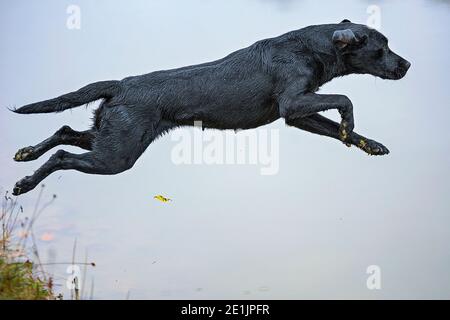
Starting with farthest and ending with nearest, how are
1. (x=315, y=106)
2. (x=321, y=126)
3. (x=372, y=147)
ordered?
(x=321, y=126), (x=372, y=147), (x=315, y=106)

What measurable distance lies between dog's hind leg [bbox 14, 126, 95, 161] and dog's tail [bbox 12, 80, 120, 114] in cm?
27

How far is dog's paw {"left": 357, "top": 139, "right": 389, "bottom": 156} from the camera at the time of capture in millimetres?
6426

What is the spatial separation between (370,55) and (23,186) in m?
3.17

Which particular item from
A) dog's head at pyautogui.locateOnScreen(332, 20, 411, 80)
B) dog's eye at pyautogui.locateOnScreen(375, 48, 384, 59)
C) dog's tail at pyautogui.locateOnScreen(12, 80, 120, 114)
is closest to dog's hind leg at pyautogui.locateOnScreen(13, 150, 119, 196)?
dog's tail at pyautogui.locateOnScreen(12, 80, 120, 114)

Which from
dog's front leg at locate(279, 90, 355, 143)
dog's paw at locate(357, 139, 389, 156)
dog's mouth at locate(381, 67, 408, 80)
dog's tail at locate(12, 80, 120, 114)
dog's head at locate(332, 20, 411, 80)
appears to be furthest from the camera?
dog's mouth at locate(381, 67, 408, 80)

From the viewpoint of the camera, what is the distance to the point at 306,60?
21.5ft

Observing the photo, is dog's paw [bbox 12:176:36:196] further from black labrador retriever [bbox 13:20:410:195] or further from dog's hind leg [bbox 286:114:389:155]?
dog's hind leg [bbox 286:114:389:155]

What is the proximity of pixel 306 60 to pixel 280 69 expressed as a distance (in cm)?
25

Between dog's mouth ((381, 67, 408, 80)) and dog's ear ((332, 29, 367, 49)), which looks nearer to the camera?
dog's ear ((332, 29, 367, 49))

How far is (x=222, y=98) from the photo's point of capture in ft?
21.4

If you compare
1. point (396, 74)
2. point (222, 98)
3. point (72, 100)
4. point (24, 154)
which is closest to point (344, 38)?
point (396, 74)

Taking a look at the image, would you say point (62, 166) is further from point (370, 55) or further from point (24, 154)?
point (370, 55)

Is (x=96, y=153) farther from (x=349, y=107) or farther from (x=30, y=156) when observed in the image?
(x=349, y=107)

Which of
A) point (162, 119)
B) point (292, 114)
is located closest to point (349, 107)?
point (292, 114)
